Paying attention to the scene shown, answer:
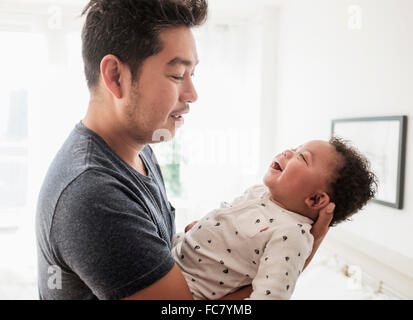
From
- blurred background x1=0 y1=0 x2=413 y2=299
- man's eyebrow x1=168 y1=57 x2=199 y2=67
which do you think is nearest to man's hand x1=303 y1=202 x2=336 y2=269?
man's eyebrow x1=168 y1=57 x2=199 y2=67

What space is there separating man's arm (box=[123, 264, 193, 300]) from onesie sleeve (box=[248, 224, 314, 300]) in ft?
0.67

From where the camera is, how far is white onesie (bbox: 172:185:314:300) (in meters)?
0.86

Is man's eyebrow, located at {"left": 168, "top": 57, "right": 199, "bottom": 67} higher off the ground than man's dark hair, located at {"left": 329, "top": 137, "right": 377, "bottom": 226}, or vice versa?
man's eyebrow, located at {"left": 168, "top": 57, "right": 199, "bottom": 67}

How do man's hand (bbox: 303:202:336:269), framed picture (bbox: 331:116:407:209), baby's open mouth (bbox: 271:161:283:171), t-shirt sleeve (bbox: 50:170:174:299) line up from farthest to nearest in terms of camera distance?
framed picture (bbox: 331:116:407:209) → baby's open mouth (bbox: 271:161:283:171) → man's hand (bbox: 303:202:336:269) → t-shirt sleeve (bbox: 50:170:174:299)

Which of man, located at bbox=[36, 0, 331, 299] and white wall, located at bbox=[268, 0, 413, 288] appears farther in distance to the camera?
white wall, located at bbox=[268, 0, 413, 288]

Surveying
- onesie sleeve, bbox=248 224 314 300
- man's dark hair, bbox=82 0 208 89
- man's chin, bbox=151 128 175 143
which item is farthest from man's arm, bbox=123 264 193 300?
man's dark hair, bbox=82 0 208 89

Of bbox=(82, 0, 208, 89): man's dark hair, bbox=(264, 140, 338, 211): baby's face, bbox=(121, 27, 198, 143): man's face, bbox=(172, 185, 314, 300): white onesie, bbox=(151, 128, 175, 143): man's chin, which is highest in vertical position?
bbox=(82, 0, 208, 89): man's dark hair

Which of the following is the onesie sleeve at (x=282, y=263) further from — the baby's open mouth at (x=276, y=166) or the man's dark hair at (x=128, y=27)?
the man's dark hair at (x=128, y=27)

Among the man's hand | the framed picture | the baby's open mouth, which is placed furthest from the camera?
the framed picture

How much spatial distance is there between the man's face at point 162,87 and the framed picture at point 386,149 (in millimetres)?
1272

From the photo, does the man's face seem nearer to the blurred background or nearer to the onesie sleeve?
the onesie sleeve

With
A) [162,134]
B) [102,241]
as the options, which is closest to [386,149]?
[162,134]

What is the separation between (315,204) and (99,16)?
0.83 meters
